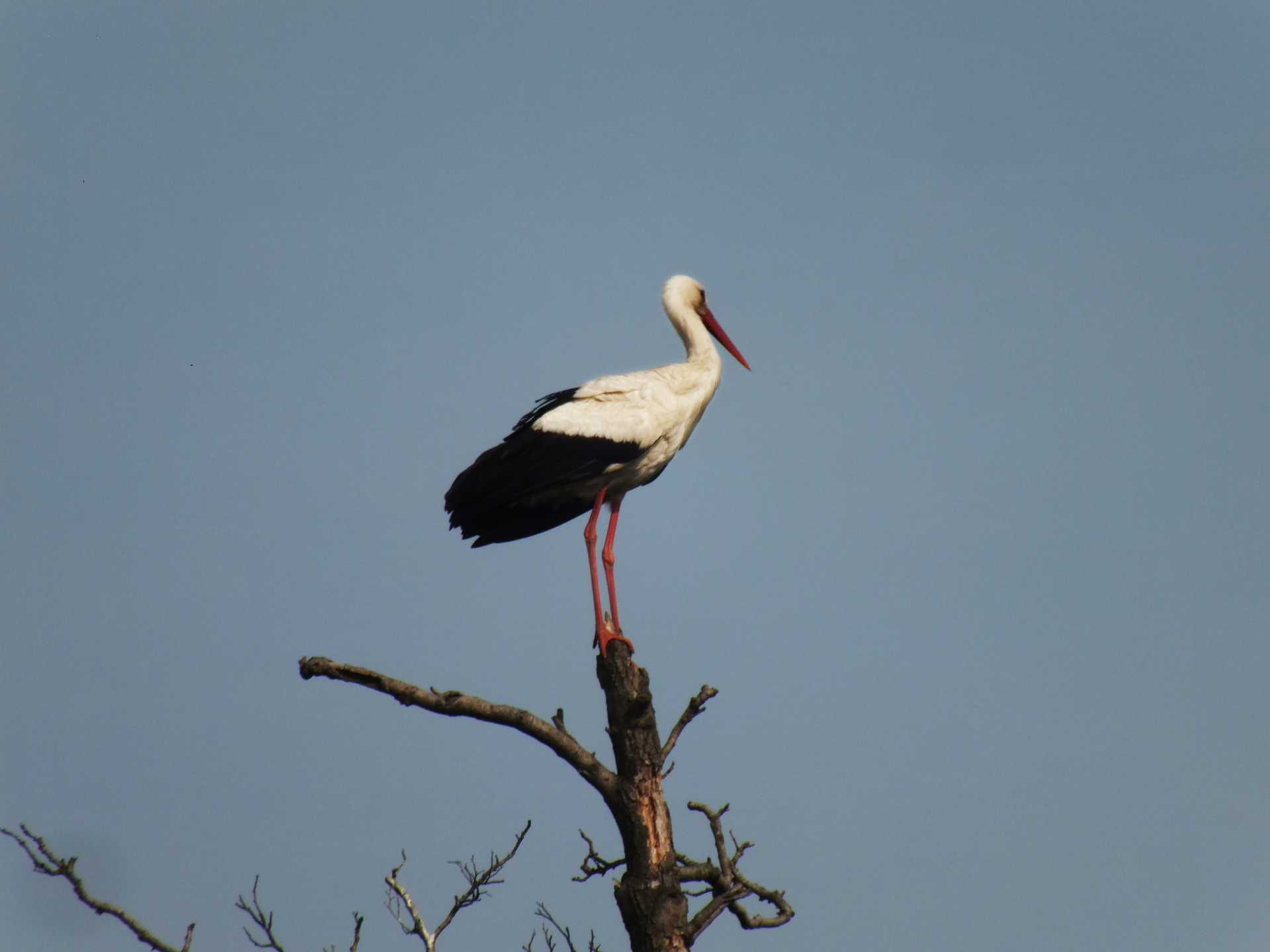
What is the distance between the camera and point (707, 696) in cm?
558

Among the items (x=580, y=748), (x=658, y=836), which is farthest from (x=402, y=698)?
(x=658, y=836)

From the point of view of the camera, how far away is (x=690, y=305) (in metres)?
9.51

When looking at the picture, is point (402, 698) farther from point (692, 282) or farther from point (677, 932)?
point (692, 282)

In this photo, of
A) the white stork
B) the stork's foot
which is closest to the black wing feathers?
the white stork

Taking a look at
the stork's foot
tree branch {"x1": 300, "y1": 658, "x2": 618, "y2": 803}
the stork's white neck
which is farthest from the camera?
the stork's white neck

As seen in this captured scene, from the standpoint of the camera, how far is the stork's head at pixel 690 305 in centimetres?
927

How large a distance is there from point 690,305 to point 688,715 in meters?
4.69

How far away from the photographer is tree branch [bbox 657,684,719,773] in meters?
5.55

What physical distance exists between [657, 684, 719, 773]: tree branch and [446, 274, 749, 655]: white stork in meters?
1.76

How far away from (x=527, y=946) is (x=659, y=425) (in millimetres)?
3437

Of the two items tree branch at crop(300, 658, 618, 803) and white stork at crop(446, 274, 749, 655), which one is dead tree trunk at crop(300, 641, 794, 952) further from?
white stork at crop(446, 274, 749, 655)

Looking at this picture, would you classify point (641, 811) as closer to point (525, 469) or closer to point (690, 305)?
point (525, 469)

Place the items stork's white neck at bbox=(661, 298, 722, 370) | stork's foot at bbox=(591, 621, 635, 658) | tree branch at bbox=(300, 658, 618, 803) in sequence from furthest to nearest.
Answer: stork's white neck at bbox=(661, 298, 722, 370) → stork's foot at bbox=(591, 621, 635, 658) → tree branch at bbox=(300, 658, 618, 803)

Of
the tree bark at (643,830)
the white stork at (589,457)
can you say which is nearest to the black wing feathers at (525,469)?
the white stork at (589,457)
